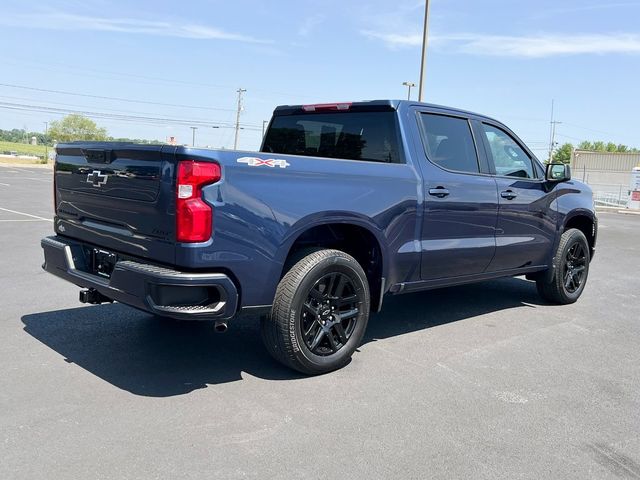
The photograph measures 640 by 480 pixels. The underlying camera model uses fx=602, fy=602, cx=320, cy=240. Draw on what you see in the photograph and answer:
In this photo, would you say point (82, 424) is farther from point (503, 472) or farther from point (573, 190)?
point (573, 190)

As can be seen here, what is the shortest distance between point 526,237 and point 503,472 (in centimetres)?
357

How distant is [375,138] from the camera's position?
16.6ft

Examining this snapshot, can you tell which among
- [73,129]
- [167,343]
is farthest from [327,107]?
[73,129]

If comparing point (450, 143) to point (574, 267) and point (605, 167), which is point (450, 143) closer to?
point (574, 267)

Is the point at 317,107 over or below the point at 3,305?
over

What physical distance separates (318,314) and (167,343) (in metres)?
1.39

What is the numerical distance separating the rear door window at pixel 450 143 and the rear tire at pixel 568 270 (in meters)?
1.89

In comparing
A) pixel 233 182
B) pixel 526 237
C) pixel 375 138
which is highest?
pixel 375 138

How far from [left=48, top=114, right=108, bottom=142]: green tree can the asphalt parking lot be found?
102 meters

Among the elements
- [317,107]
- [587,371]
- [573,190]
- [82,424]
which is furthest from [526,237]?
[82,424]

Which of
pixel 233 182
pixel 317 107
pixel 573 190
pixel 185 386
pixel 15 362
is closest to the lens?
pixel 233 182

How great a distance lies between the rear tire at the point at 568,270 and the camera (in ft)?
22.1

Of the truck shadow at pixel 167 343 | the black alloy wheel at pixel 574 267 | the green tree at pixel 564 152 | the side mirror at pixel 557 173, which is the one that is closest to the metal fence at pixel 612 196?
the black alloy wheel at pixel 574 267

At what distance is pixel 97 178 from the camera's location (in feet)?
13.8
